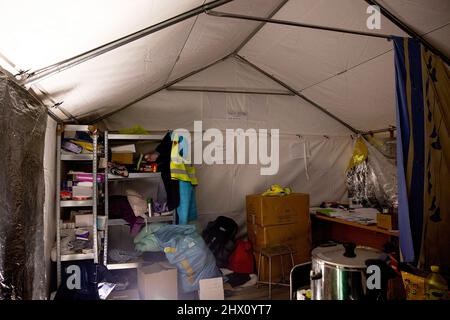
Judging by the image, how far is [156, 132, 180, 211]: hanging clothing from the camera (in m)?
2.94

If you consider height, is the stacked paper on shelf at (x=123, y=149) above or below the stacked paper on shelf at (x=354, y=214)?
above

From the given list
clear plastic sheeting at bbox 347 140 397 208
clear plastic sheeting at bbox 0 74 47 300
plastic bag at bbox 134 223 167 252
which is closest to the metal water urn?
clear plastic sheeting at bbox 0 74 47 300

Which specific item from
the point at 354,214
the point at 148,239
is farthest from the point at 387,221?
the point at 148,239

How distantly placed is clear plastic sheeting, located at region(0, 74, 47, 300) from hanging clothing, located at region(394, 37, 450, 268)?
2095 mm

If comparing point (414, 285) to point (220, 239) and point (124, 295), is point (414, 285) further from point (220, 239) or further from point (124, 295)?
point (124, 295)

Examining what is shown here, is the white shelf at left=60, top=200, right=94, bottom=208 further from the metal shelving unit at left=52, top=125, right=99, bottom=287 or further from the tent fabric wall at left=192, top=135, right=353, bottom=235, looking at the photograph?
the tent fabric wall at left=192, top=135, right=353, bottom=235

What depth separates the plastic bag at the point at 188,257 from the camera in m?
2.66

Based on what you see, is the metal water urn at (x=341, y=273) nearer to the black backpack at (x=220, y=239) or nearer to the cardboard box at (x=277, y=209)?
the cardboard box at (x=277, y=209)

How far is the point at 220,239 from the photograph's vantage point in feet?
10.9

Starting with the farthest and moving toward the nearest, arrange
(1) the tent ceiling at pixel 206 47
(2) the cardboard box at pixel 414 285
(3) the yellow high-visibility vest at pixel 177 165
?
(3) the yellow high-visibility vest at pixel 177 165 → (2) the cardboard box at pixel 414 285 → (1) the tent ceiling at pixel 206 47

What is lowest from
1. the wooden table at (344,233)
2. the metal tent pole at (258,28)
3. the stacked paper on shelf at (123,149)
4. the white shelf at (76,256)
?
the wooden table at (344,233)

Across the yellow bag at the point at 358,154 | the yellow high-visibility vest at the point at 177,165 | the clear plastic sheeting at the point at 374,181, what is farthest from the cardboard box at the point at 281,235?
the yellow bag at the point at 358,154

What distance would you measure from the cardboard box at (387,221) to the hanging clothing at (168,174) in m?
1.96
